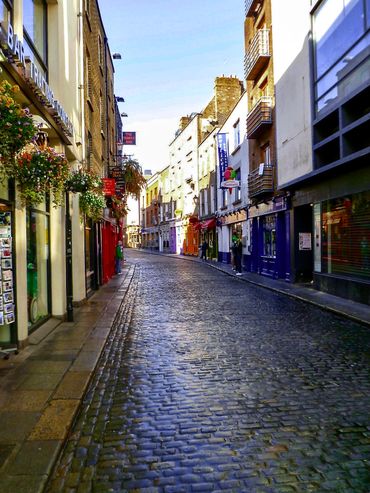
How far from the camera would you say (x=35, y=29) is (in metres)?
8.71

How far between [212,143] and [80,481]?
104ft

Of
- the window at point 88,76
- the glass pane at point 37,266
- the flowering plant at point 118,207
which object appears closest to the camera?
the glass pane at point 37,266

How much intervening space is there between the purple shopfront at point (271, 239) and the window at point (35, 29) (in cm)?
1038

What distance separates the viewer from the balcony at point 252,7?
2022cm

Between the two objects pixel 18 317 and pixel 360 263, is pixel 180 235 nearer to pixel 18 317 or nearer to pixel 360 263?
pixel 360 263

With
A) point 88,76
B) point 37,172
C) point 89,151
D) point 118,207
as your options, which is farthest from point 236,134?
point 37,172

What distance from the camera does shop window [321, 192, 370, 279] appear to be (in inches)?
441

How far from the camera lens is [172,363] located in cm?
632

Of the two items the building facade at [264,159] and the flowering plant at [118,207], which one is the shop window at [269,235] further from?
the flowering plant at [118,207]

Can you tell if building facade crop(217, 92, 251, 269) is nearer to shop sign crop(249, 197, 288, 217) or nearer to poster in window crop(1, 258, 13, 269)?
shop sign crop(249, 197, 288, 217)

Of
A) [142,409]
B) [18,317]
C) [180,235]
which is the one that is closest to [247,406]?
[142,409]

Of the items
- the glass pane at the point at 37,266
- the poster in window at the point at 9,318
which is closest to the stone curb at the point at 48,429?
the poster in window at the point at 9,318

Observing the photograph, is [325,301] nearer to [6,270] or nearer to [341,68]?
[341,68]

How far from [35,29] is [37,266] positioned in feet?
14.8
